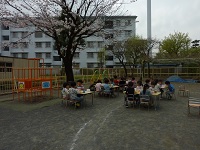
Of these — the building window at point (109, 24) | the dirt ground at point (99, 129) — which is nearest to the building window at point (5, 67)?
the dirt ground at point (99, 129)

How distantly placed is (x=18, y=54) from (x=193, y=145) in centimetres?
5023

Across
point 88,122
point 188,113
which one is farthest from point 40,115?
point 188,113

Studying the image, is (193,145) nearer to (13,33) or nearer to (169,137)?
(169,137)

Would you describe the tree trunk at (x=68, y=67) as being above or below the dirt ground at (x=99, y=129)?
above

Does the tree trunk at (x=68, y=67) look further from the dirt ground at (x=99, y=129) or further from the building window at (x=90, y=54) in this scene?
the building window at (x=90, y=54)

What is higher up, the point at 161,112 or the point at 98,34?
the point at 98,34

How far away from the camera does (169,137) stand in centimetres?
466

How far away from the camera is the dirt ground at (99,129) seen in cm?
422

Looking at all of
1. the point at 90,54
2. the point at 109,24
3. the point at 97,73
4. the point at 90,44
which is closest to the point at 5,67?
the point at 109,24

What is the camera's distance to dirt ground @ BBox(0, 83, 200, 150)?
422cm

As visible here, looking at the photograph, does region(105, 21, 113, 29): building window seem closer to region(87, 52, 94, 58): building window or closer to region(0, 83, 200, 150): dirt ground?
region(0, 83, 200, 150): dirt ground

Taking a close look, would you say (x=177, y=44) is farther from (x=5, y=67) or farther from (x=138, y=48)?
(x=5, y=67)

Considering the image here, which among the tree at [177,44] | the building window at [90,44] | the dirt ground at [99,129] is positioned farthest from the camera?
the building window at [90,44]

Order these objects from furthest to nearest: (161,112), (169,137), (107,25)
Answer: (107,25) < (161,112) < (169,137)
